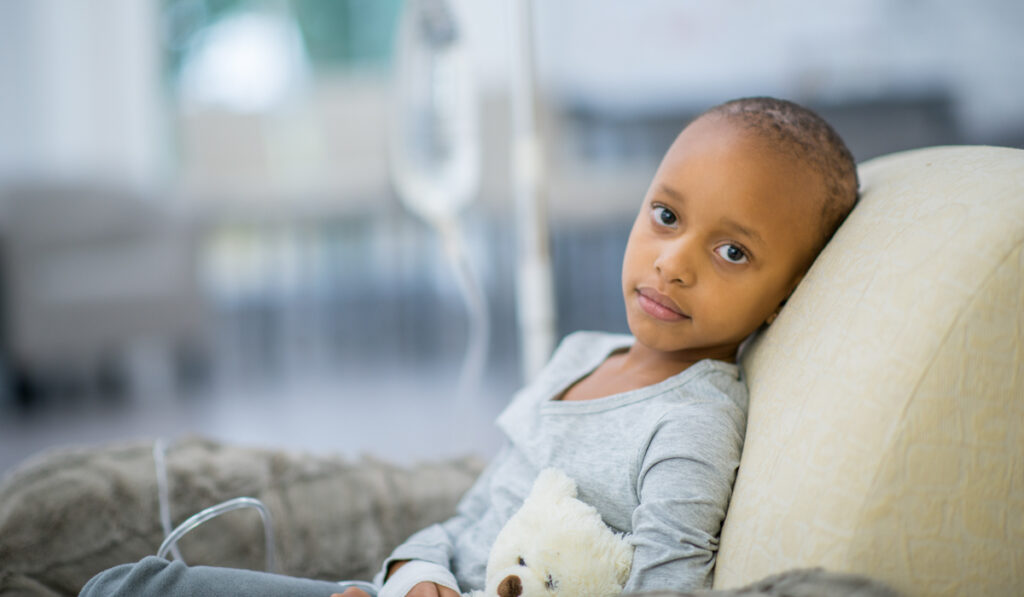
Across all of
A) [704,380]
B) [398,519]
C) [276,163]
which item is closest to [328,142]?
[276,163]

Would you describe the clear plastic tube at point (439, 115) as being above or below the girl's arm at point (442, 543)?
above

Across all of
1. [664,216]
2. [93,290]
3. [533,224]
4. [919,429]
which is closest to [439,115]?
[533,224]

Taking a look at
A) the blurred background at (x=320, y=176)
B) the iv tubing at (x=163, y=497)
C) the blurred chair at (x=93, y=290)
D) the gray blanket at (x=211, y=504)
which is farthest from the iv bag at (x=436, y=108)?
the blurred chair at (x=93, y=290)

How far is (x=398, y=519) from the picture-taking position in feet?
3.40

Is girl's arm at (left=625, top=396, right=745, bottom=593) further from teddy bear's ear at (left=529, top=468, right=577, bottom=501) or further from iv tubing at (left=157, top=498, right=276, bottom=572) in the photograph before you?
iv tubing at (left=157, top=498, right=276, bottom=572)

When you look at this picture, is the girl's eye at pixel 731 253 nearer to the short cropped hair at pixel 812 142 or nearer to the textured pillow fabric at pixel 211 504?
the short cropped hair at pixel 812 142

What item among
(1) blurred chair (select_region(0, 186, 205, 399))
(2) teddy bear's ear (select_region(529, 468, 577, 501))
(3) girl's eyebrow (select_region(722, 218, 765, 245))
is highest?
(3) girl's eyebrow (select_region(722, 218, 765, 245))

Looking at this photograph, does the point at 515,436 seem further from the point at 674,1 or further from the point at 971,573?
the point at 674,1

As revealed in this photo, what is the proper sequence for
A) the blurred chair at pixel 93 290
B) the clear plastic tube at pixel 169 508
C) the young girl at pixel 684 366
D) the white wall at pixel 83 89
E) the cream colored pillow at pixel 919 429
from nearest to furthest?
the cream colored pillow at pixel 919 429, the young girl at pixel 684 366, the clear plastic tube at pixel 169 508, the blurred chair at pixel 93 290, the white wall at pixel 83 89

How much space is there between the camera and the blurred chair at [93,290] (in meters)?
2.95

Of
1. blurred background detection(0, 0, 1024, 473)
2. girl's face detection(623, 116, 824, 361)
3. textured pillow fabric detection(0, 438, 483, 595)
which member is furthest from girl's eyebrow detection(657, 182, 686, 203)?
blurred background detection(0, 0, 1024, 473)

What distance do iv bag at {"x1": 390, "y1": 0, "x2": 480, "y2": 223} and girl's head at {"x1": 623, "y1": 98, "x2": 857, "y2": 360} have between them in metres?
0.66

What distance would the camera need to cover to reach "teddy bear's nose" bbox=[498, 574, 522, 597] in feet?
2.21

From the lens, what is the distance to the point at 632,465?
2.31ft
